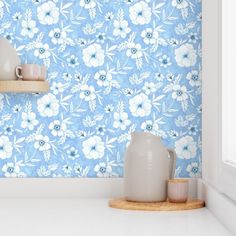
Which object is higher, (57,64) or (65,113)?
(57,64)

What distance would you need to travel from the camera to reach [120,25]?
236 centimetres

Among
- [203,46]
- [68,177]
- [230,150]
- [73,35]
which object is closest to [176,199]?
[230,150]

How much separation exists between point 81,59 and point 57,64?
4.0 inches

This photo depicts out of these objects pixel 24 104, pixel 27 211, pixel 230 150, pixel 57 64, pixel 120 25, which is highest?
pixel 120 25

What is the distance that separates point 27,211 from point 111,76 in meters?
0.70

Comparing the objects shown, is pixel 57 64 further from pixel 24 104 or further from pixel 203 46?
pixel 203 46

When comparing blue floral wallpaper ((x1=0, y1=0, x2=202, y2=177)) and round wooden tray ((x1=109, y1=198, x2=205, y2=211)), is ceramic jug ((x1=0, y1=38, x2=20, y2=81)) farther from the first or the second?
round wooden tray ((x1=109, y1=198, x2=205, y2=211))

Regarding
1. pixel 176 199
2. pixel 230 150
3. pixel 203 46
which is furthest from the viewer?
pixel 203 46

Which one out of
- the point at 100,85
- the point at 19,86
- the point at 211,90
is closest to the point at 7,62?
the point at 19,86

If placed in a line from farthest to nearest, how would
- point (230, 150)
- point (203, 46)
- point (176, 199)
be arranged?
point (203, 46) < point (176, 199) < point (230, 150)

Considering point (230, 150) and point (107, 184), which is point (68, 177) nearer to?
point (107, 184)

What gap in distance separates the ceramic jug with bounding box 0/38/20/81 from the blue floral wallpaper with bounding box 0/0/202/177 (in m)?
0.10

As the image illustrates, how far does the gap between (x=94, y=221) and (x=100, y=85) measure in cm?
77

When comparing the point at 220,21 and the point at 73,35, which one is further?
the point at 73,35
